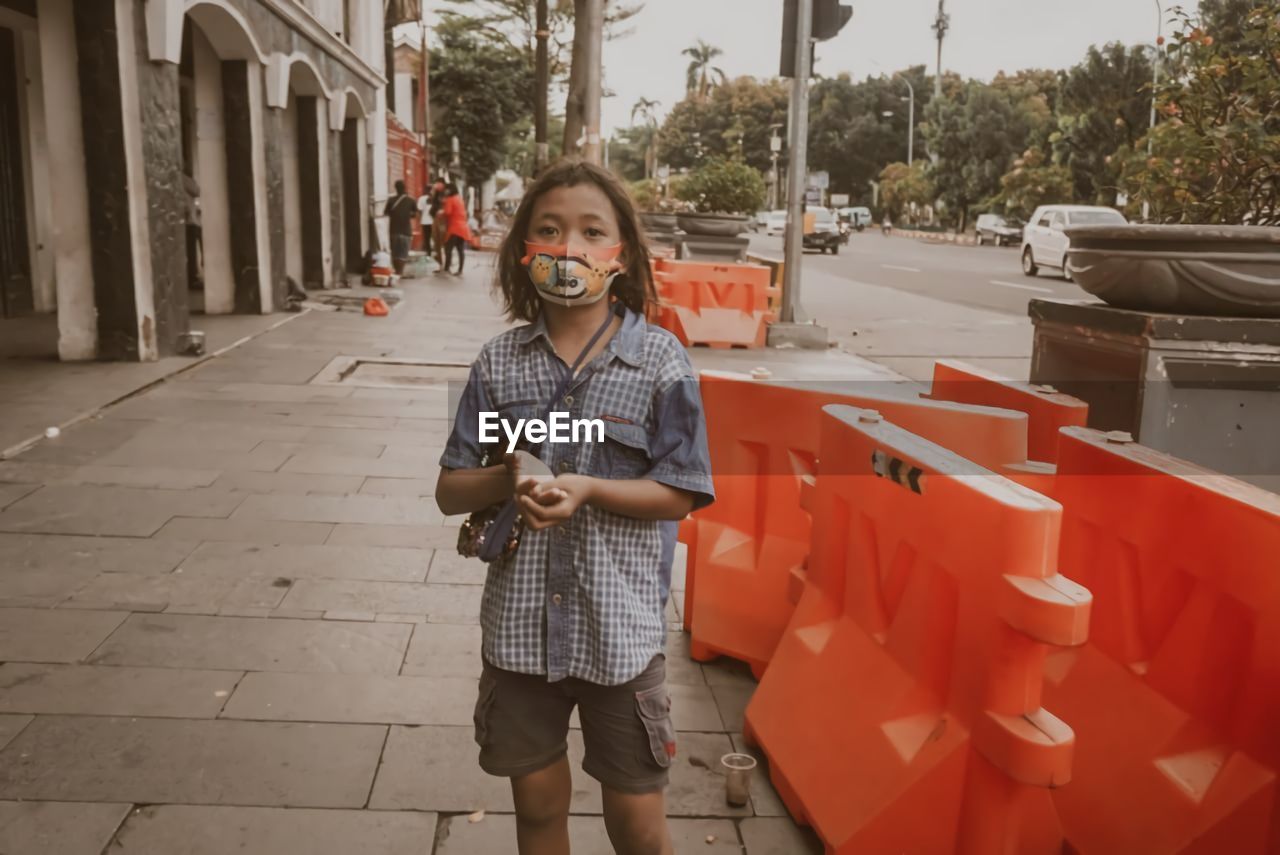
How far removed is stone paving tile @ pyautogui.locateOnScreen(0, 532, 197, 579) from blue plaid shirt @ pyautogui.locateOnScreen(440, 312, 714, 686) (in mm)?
2947

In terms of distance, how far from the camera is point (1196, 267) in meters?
4.00

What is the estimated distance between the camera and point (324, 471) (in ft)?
20.5

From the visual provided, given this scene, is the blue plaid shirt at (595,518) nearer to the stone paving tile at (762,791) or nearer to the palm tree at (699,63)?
the stone paving tile at (762,791)

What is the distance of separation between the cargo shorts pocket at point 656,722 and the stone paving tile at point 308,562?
2.60m

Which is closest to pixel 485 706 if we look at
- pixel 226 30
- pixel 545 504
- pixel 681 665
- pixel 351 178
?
pixel 545 504

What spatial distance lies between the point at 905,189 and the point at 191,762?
6511cm

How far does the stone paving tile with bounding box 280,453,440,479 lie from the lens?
6258mm

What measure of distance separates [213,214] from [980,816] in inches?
482

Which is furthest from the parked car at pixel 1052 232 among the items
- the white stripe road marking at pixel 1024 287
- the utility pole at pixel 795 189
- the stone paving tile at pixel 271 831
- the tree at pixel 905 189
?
the tree at pixel 905 189

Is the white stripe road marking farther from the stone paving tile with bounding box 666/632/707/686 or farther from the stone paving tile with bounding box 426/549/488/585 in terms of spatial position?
the stone paving tile with bounding box 666/632/707/686

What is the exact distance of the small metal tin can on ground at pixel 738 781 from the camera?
2.89m

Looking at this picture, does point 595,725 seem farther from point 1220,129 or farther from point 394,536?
point 1220,129

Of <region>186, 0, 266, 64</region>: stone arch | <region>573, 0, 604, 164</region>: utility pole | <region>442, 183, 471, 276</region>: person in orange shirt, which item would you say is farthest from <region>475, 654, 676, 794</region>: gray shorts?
<region>442, 183, 471, 276</region>: person in orange shirt

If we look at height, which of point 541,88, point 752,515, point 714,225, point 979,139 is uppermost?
point 979,139
